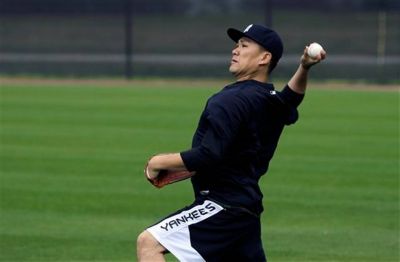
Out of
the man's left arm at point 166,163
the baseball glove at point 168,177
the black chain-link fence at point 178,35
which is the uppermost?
the man's left arm at point 166,163

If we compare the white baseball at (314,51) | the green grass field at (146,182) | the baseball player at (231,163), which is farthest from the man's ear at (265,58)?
the green grass field at (146,182)

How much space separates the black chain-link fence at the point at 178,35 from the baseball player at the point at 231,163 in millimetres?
25552

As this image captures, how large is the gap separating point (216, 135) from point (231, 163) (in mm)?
280

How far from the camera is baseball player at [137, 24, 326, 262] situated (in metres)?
5.98

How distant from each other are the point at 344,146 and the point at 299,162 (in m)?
1.90

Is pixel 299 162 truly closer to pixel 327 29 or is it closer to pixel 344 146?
pixel 344 146

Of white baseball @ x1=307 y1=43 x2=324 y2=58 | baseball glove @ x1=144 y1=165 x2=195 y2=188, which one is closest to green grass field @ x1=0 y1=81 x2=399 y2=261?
baseball glove @ x1=144 y1=165 x2=195 y2=188

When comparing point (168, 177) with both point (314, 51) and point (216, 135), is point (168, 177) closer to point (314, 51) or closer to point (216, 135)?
point (216, 135)

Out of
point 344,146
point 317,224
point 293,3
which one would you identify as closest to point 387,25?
point 293,3

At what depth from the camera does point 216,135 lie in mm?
5953

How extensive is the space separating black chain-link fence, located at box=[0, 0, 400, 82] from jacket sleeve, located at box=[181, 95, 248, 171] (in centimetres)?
2589

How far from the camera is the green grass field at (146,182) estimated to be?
10070 mm

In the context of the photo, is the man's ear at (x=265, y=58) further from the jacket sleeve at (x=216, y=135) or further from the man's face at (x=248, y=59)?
the jacket sleeve at (x=216, y=135)

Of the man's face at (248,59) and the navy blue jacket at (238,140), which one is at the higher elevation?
the man's face at (248,59)
